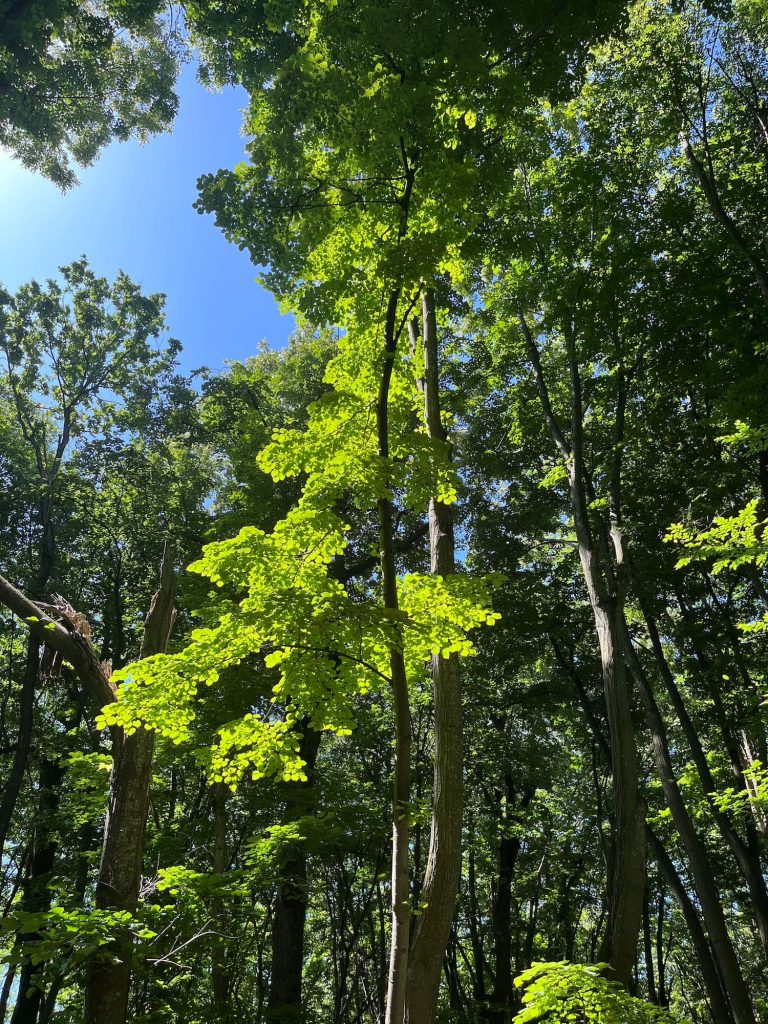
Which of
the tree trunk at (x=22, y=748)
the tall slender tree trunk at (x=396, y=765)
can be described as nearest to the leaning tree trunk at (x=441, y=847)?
the tall slender tree trunk at (x=396, y=765)

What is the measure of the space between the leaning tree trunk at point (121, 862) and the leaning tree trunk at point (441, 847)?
5.63 ft

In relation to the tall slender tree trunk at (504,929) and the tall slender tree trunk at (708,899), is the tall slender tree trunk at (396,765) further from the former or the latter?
the tall slender tree trunk at (504,929)

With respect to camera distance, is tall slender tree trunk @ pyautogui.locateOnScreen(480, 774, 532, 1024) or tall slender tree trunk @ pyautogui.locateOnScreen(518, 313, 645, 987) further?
tall slender tree trunk @ pyautogui.locateOnScreen(480, 774, 532, 1024)

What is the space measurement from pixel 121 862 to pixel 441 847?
7.22 ft

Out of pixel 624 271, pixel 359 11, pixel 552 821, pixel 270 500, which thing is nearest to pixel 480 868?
pixel 552 821

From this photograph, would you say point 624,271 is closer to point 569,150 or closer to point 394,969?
point 569,150

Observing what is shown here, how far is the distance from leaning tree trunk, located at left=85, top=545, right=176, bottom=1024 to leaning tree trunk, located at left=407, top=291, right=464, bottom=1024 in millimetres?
1715

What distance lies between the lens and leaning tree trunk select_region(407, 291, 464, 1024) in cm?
339

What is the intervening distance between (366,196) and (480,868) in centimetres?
1566

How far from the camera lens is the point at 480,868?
15281mm

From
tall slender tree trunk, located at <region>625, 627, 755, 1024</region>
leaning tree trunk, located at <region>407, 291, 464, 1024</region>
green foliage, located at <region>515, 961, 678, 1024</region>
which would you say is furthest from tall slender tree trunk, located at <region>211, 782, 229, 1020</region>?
tall slender tree trunk, located at <region>625, 627, 755, 1024</region>

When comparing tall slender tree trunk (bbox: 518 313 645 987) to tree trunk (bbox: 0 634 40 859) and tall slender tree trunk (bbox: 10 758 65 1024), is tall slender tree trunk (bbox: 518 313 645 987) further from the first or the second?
tree trunk (bbox: 0 634 40 859)

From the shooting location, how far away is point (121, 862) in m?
4.22

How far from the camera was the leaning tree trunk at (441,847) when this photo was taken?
3.39 meters
